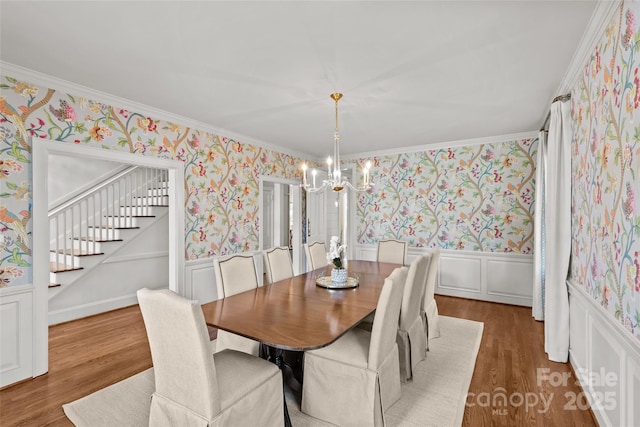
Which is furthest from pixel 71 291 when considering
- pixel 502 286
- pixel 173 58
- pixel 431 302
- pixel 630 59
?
pixel 502 286

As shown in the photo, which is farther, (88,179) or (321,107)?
(88,179)

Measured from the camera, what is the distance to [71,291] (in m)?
3.83

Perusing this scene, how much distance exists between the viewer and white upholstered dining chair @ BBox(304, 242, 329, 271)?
12.2 ft

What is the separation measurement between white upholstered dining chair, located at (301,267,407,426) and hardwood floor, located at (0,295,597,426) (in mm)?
621

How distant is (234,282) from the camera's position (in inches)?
104

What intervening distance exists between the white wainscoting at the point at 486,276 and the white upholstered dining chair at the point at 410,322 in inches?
99.4

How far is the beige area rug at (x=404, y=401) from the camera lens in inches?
77.1

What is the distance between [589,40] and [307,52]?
181 cm

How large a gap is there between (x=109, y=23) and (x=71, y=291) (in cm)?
348

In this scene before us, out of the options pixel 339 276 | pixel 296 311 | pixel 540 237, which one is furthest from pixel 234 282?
pixel 540 237

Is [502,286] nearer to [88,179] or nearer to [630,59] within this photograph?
[630,59]

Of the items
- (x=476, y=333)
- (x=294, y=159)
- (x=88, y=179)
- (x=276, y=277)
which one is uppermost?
(x=294, y=159)

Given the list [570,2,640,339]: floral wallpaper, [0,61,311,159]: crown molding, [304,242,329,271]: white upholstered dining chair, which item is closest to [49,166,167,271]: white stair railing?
[0,61,311,159]: crown molding
